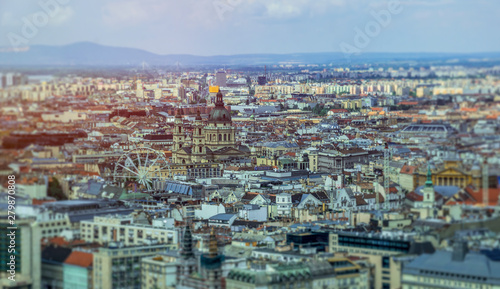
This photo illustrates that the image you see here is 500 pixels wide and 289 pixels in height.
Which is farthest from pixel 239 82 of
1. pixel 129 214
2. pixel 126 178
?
pixel 129 214

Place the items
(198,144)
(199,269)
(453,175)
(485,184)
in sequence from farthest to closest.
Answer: (198,144)
(453,175)
(485,184)
(199,269)

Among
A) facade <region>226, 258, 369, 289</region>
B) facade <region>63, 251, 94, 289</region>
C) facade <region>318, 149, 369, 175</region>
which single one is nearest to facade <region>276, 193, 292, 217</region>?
facade <region>63, 251, 94, 289</region>

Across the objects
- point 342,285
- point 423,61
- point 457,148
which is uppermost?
point 423,61

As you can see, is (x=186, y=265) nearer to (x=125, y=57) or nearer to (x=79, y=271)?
(x=79, y=271)

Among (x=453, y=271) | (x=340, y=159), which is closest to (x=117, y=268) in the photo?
(x=453, y=271)

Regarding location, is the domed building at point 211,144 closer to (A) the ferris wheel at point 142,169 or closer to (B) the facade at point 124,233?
(A) the ferris wheel at point 142,169

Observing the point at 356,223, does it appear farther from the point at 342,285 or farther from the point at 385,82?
the point at 385,82
